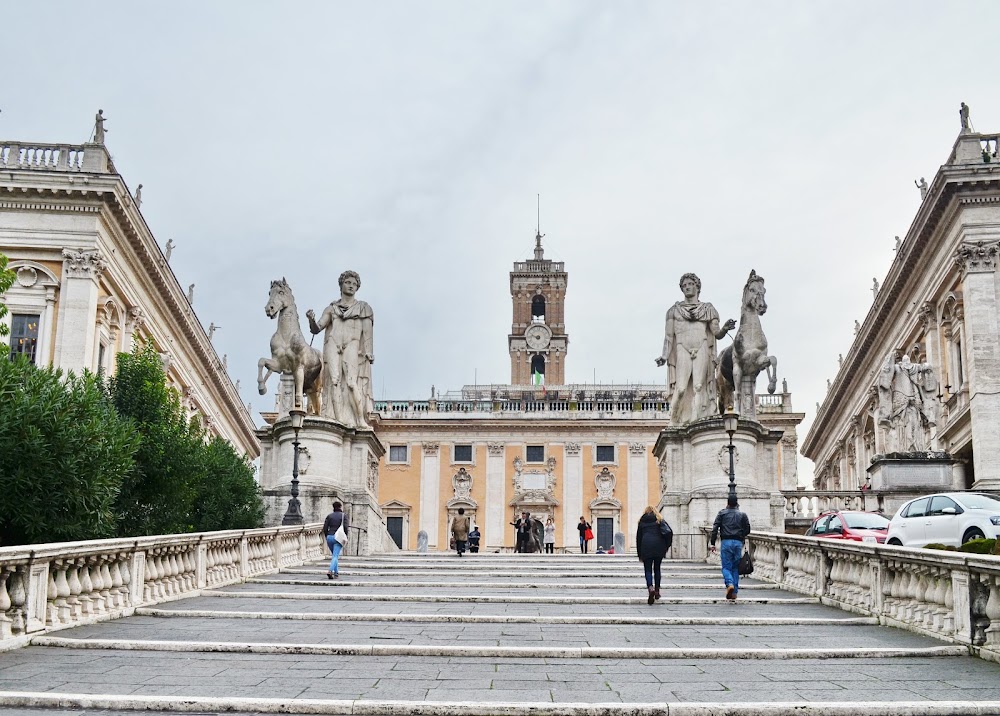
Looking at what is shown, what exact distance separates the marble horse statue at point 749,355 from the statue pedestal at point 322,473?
836cm

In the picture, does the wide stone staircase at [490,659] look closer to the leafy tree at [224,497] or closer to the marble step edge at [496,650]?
the marble step edge at [496,650]

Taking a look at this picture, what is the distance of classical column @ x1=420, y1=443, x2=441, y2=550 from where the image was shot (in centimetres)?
7150

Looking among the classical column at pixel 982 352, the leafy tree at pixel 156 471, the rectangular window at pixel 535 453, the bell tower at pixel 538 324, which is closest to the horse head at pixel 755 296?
the leafy tree at pixel 156 471

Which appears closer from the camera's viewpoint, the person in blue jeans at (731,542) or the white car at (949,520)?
the person in blue jeans at (731,542)

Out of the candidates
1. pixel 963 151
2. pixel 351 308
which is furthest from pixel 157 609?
pixel 963 151

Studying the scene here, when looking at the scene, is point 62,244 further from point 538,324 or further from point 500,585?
point 538,324

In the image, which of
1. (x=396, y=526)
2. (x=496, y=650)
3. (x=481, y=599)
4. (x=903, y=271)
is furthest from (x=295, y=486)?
(x=396, y=526)

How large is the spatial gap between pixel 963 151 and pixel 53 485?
30710 mm

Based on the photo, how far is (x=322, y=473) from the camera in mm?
24516

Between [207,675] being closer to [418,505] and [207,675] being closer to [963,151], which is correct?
[963,151]

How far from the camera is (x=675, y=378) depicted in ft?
82.0

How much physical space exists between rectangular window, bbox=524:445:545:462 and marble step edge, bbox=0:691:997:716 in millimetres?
65670

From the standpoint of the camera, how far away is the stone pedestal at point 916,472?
2609cm

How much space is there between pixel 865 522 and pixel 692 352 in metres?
5.20
